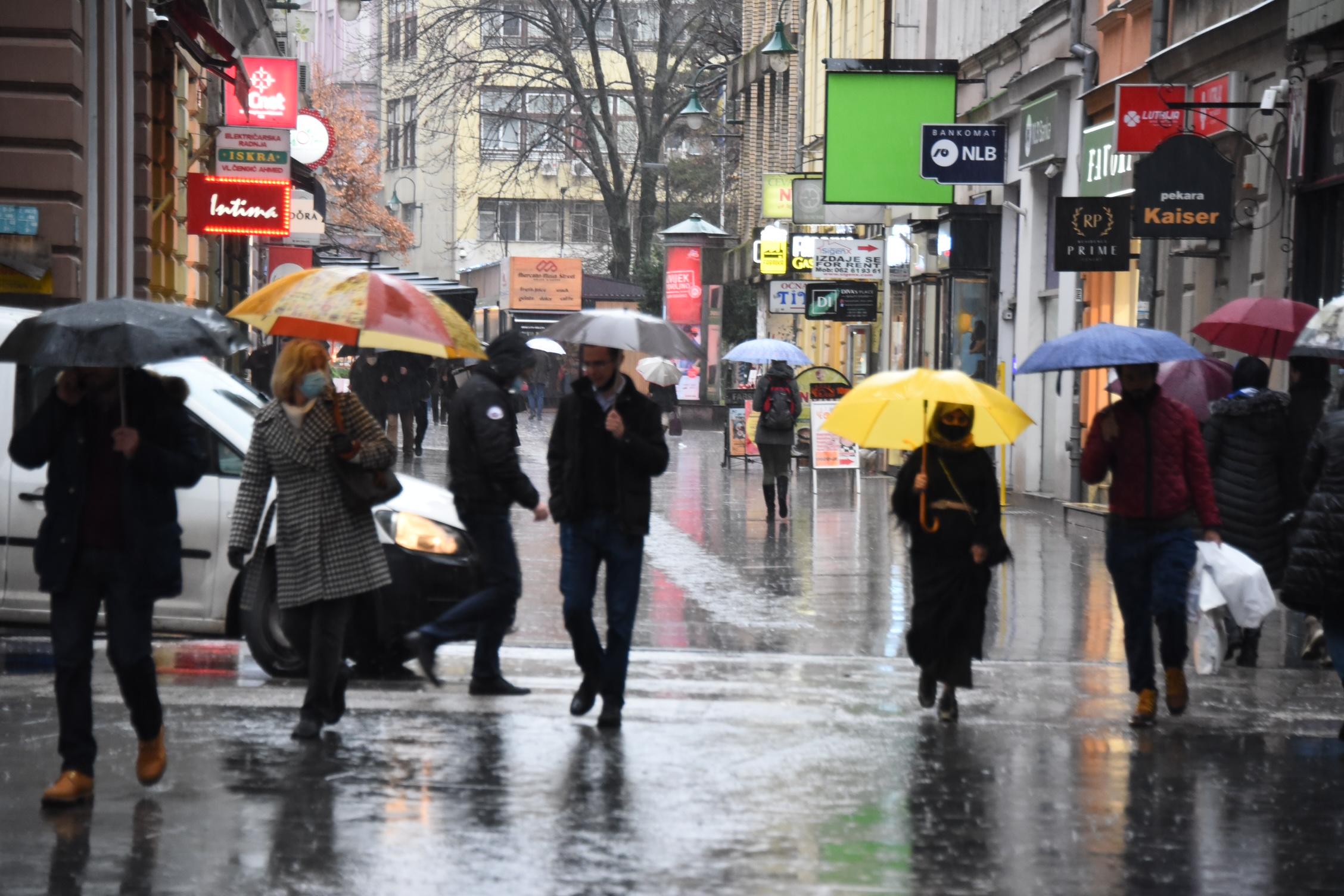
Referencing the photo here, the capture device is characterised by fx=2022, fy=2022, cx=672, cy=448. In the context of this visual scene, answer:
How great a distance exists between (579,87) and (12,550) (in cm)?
4423

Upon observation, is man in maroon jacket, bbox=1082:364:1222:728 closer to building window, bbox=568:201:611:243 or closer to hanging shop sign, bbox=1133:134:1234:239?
Answer: hanging shop sign, bbox=1133:134:1234:239

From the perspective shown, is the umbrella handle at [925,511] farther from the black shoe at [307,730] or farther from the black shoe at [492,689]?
the black shoe at [307,730]

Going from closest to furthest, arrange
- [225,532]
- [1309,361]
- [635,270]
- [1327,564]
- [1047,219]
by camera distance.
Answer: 1. [1327,564]
2. [225,532]
3. [1309,361]
4. [1047,219]
5. [635,270]

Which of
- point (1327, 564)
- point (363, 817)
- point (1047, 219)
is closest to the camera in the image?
point (363, 817)

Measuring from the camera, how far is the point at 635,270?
64.6m

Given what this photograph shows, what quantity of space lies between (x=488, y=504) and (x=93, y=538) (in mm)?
2827

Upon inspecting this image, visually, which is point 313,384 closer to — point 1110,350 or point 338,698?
point 338,698

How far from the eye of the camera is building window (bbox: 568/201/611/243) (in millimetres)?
91688

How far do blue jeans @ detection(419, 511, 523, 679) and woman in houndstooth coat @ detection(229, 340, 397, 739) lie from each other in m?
1.29

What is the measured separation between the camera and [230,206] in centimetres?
2391

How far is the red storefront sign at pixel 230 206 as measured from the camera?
935 inches

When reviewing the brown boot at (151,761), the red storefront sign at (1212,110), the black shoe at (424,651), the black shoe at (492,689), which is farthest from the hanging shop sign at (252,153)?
the brown boot at (151,761)

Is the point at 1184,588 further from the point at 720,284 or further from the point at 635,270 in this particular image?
the point at 635,270

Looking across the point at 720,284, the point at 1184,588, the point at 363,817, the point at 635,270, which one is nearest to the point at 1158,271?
the point at 1184,588
